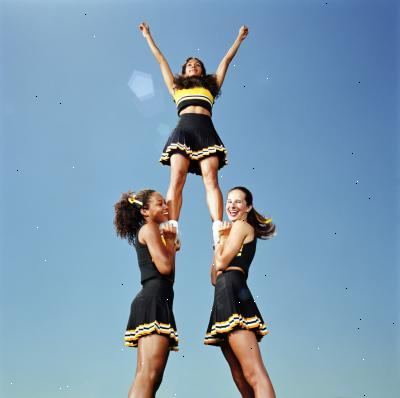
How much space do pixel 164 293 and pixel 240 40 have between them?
5076 millimetres

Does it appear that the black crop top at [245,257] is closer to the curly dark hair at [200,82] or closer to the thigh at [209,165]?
the thigh at [209,165]

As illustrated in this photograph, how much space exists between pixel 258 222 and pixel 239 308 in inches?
44.9

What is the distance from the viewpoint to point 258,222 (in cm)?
702

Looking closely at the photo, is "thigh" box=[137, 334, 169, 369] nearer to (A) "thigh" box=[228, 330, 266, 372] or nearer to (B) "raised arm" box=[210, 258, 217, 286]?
(A) "thigh" box=[228, 330, 266, 372]

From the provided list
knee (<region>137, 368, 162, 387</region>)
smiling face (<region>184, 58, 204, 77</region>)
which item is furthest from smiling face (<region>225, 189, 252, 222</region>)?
smiling face (<region>184, 58, 204, 77</region>)

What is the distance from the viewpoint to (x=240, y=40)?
9.85 m

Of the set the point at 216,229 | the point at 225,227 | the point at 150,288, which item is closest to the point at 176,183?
the point at 216,229

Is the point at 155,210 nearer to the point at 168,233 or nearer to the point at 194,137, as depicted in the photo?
the point at 168,233

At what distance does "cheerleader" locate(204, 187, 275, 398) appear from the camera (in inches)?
241

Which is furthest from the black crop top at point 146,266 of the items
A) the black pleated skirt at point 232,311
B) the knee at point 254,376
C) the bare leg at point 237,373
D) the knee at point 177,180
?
the knee at point 177,180

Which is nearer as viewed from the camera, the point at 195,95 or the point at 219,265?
the point at 219,265

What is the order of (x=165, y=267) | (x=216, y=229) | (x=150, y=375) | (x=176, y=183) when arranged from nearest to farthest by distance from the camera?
(x=150, y=375)
(x=165, y=267)
(x=216, y=229)
(x=176, y=183)

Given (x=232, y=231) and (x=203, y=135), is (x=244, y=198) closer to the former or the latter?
(x=232, y=231)

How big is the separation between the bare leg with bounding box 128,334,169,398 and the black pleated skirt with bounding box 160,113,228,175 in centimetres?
318
